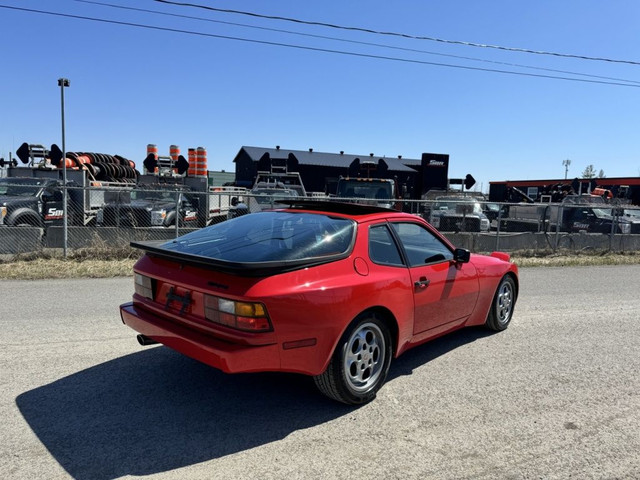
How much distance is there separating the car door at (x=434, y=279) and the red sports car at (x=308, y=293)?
0.01 m

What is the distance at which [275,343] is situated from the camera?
2986 mm

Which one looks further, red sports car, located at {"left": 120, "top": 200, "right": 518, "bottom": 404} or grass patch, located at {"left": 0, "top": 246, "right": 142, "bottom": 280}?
grass patch, located at {"left": 0, "top": 246, "right": 142, "bottom": 280}

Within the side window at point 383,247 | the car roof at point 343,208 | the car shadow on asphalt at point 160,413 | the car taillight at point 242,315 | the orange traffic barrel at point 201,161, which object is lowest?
the car shadow on asphalt at point 160,413

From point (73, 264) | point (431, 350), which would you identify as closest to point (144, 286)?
point (431, 350)

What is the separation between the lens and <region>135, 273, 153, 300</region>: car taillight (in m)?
3.68

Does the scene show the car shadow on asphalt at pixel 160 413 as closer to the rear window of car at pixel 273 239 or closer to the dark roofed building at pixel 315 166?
the rear window of car at pixel 273 239

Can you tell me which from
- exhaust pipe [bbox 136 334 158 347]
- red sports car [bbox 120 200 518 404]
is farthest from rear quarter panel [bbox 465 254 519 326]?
exhaust pipe [bbox 136 334 158 347]

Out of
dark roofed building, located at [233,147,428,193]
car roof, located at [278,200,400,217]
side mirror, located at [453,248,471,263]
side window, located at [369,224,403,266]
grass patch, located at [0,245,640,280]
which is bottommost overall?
grass patch, located at [0,245,640,280]

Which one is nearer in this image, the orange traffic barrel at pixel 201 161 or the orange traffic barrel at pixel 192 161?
the orange traffic barrel at pixel 201 161

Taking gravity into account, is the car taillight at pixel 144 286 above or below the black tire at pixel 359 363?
above

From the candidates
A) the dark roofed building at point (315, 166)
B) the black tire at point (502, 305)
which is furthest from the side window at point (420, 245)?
the dark roofed building at point (315, 166)

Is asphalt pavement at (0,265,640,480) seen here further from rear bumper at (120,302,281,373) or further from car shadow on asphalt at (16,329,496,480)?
rear bumper at (120,302,281,373)

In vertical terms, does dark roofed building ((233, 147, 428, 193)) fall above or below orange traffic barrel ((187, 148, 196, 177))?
above

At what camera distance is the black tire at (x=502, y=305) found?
5.34 metres
